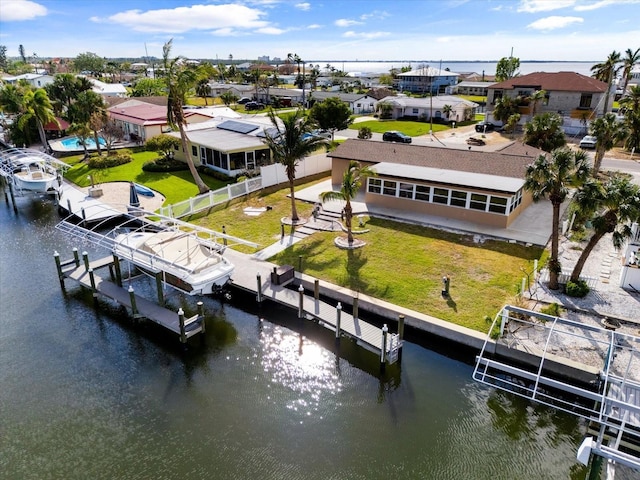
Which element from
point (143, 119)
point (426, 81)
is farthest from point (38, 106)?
point (426, 81)

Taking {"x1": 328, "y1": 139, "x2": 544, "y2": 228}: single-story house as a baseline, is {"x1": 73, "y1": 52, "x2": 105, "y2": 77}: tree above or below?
above

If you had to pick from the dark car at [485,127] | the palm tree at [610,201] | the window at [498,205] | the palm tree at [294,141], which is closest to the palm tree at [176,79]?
the palm tree at [294,141]

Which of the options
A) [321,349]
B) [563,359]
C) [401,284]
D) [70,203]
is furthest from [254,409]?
[70,203]

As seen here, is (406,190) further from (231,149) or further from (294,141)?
(231,149)

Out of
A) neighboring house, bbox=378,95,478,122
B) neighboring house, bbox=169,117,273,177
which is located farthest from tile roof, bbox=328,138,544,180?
neighboring house, bbox=378,95,478,122

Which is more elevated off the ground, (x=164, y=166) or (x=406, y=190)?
(x=406, y=190)

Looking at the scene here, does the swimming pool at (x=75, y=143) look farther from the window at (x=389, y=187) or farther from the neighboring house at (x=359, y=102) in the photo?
the neighboring house at (x=359, y=102)

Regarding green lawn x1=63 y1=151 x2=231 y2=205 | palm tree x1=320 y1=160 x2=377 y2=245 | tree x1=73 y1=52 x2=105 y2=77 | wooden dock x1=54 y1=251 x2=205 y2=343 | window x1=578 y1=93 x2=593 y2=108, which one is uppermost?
tree x1=73 y1=52 x2=105 y2=77

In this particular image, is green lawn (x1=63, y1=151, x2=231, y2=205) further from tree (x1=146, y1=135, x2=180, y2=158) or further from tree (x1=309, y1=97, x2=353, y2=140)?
tree (x1=309, y1=97, x2=353, y2=140)
